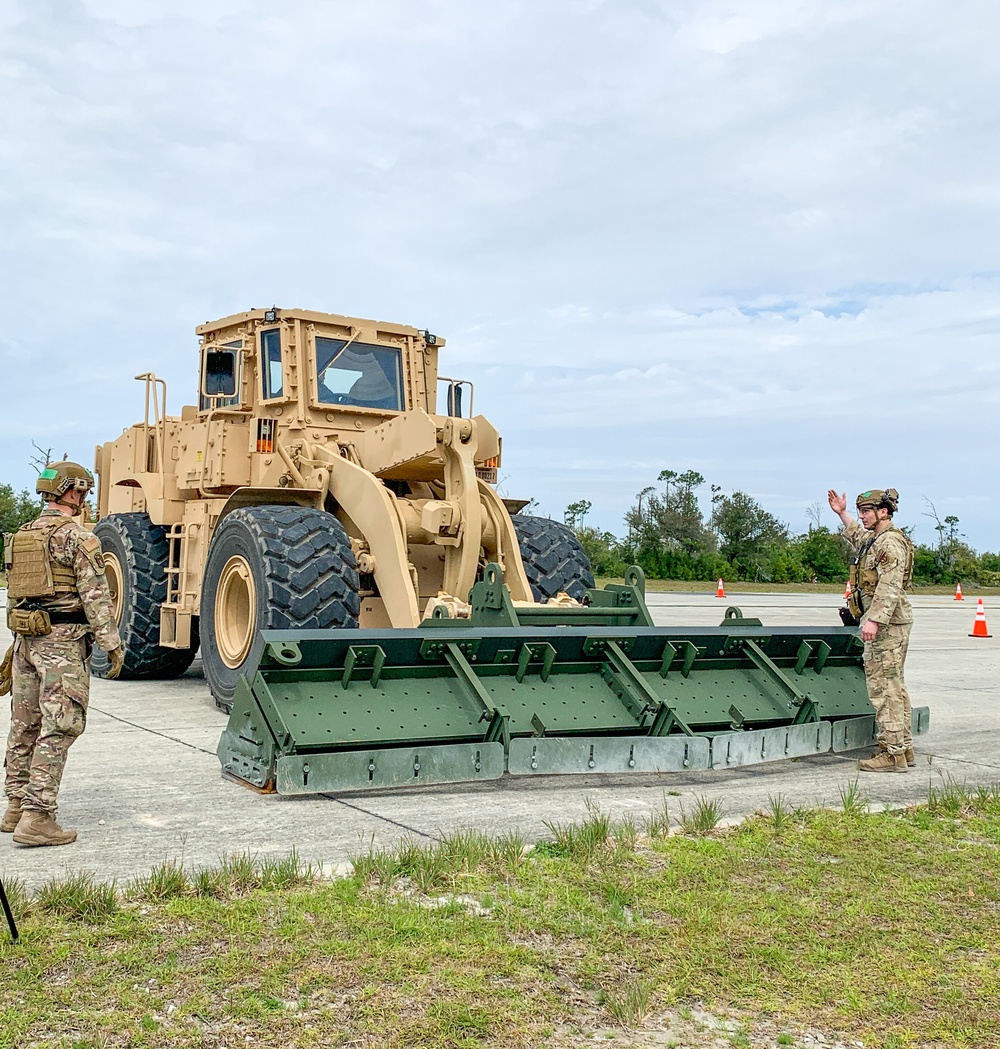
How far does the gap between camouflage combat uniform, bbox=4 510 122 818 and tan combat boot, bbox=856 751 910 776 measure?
483 centimetres

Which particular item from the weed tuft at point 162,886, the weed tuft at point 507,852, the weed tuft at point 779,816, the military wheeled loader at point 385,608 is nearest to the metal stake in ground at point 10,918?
the weed tuft at point 162,886

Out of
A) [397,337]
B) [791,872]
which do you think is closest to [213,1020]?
[791,872]

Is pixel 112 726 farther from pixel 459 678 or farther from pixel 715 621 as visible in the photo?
pixel 715 621

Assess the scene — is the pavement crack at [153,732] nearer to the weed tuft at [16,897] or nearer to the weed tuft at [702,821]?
the weed tuft at [16,897]

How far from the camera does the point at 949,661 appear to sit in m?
16.3

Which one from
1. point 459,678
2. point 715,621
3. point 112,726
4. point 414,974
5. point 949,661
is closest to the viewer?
point 414,974

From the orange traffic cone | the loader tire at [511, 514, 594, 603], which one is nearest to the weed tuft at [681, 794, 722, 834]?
the loader tire at [511, 514, 594, 603]

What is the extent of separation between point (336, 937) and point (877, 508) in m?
5.26

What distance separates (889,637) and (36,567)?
210 inches

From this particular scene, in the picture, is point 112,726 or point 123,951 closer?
point 123,951

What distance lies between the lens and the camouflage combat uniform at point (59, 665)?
561 cm

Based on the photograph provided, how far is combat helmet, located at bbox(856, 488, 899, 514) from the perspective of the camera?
8.10 meters

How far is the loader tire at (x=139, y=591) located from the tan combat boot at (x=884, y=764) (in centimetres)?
613

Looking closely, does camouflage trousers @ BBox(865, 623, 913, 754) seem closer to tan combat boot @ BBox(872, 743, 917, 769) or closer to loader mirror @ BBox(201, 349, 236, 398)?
tan combat boot @ BBox(872, 743, 917, 769)
